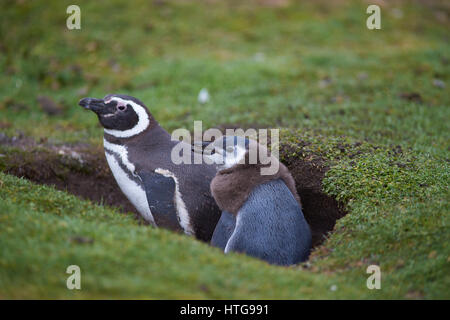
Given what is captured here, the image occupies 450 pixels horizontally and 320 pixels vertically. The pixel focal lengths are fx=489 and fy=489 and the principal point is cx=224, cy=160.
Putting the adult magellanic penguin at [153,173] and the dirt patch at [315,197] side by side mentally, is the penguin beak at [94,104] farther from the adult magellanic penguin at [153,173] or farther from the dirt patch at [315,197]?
the dirt patch at [315,197]

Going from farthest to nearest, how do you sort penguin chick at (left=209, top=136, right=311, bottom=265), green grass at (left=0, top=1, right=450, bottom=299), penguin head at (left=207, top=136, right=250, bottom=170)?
penguin head at (left=207, top=136, right=250, bottom=170), penguin chick at (left=209, top=136, right=311, bottom=265), green grass at (left=0, top=1, right=450, bottom=299)

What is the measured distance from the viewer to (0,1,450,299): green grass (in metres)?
3.89

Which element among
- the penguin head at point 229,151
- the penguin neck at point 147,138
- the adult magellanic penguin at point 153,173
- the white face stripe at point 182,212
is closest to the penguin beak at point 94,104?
the adult magellanic penguin at point 153,173

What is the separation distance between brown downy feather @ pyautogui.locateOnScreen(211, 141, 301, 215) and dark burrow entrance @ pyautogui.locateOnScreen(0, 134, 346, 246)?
36.9 inches

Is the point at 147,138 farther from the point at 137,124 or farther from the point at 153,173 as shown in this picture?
the point at 153,173

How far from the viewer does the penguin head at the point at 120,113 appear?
Result: 20.4 feet

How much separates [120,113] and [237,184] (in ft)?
6.34

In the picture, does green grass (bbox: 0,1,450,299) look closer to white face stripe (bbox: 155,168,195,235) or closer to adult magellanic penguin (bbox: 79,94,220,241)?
adult magellanic penguin (bbox: 79,94,220,241)

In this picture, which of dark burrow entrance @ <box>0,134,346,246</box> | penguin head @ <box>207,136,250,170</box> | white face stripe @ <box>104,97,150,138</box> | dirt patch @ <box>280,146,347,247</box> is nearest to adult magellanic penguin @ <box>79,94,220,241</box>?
white face stripe @ <box>104,97,150,138</box>

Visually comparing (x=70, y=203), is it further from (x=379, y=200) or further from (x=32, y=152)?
(x=379, y=200)

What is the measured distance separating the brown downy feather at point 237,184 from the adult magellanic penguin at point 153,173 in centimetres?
47

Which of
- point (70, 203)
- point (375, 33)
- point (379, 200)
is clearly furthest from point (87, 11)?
point (379, 200)

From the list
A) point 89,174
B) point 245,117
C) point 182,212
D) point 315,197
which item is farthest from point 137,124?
point 245,117

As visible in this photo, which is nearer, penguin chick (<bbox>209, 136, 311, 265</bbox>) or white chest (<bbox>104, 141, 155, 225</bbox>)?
penguin chick (<bbox>209, 136, 311, 265</bbox>)
